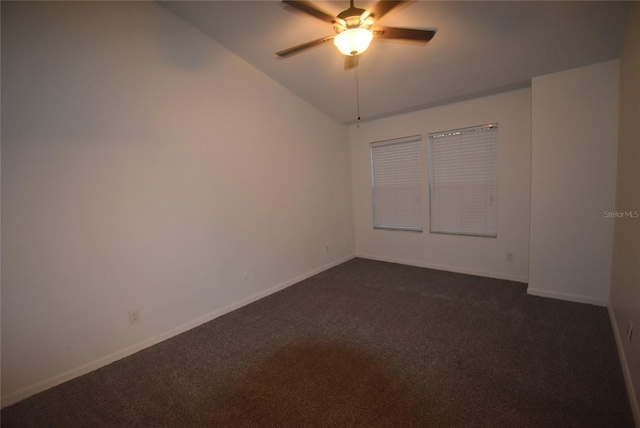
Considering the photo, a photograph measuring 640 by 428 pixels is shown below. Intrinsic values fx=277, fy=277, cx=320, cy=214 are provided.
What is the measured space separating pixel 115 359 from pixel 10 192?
147 centimetres

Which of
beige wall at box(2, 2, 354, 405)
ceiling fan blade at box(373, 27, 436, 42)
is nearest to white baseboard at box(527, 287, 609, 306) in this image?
ceiling fan blade at box(373, 27, 436, 42)

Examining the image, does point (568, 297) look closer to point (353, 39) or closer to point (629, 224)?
point (629, 224)

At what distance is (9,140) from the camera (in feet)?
6.00

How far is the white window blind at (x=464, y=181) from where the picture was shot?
142 inches

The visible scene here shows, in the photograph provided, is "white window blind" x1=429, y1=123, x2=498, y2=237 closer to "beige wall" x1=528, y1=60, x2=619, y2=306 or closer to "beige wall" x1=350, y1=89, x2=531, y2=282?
"beige wall" x1=350, y1=89, x2=531, y2=282

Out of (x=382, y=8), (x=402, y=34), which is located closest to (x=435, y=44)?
(x=402, y=34)

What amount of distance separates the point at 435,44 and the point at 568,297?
9.61 feet

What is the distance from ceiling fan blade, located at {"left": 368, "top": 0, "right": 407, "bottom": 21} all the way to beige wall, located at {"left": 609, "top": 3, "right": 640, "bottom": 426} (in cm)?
155

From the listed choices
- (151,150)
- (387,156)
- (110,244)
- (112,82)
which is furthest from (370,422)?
(387,156)

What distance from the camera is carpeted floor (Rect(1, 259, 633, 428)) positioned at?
162 cm

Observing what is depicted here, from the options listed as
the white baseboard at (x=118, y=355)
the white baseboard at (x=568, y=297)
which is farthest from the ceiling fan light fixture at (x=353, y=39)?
the white baseboard at (x=568, y=297)

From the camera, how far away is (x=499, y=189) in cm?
353

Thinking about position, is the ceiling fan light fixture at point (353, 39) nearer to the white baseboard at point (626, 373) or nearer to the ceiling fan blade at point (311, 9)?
the ceiling fan blade at point (311, 9)

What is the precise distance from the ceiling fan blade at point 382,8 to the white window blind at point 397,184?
2544 mm
